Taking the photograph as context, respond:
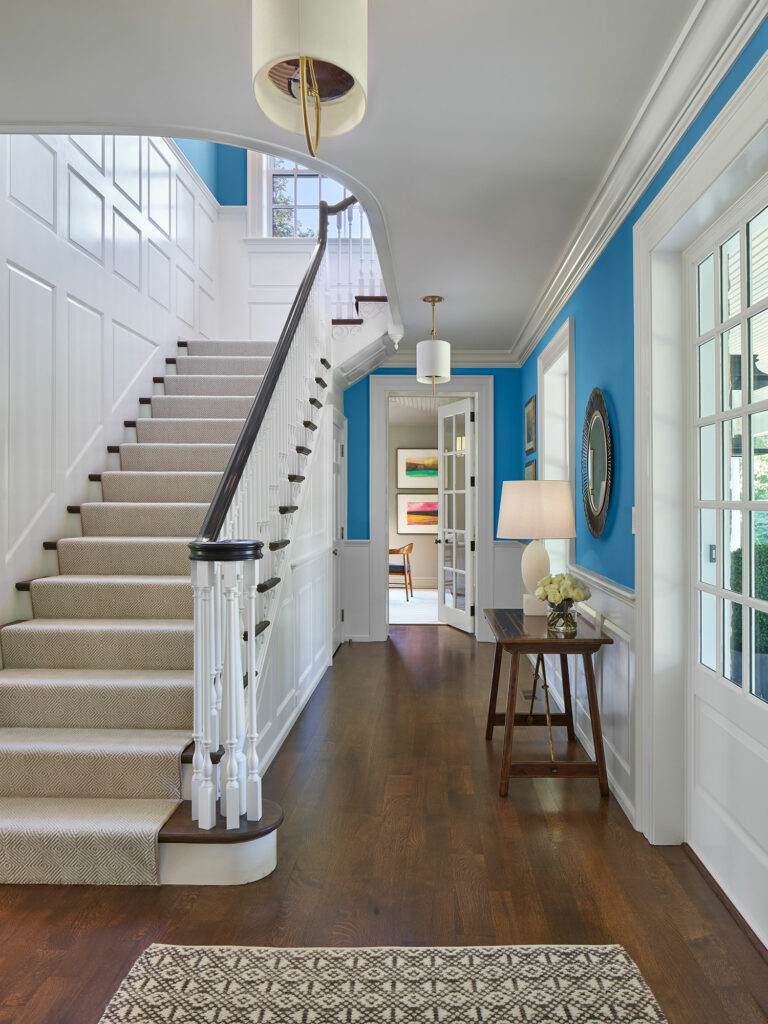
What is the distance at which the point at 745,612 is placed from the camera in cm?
212

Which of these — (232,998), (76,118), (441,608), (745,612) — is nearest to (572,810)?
(745,612)

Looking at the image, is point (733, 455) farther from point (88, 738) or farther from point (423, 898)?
point (88, 738)

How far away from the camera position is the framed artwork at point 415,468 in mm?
11462

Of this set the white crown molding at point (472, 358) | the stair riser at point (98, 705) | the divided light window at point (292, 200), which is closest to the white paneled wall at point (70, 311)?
the stair riser at point (98, 705)

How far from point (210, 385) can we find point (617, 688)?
3327 millimetres

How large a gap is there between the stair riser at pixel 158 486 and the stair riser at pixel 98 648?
113 centimetres

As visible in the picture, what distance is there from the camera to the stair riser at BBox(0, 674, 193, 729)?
2795 mm

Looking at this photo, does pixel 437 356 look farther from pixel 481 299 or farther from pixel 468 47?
pixel 468 47

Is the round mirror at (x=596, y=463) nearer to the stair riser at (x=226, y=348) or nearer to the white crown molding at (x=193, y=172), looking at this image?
the stair riser at (x=226, y=348)

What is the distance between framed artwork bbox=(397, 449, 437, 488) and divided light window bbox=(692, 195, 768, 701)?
8.95m

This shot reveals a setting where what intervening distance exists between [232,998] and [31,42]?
2.59 meters

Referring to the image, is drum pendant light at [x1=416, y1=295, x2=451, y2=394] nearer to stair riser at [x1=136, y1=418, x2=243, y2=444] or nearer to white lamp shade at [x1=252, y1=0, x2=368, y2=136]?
stair riser at [x1=136, y1=418, x2=243, y2=444]

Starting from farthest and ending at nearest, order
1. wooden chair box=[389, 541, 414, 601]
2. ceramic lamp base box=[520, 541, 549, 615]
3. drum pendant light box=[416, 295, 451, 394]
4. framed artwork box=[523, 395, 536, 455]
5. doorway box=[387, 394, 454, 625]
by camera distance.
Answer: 1. doorway box=[387, 394, 454, 625]
2. wooden chair box=[389, 541, 414, 601]
3. framed artwork box=[523, 395, 536, 455]
4. drum pendant light box=[416, 295, 451, 394]
5. ceramic lamp base box=[520, 541, 549, 615]

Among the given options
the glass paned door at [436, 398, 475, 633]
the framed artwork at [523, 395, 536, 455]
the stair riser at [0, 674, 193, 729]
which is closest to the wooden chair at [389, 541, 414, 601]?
the glass paned door at [436, 398, 475, 633]
